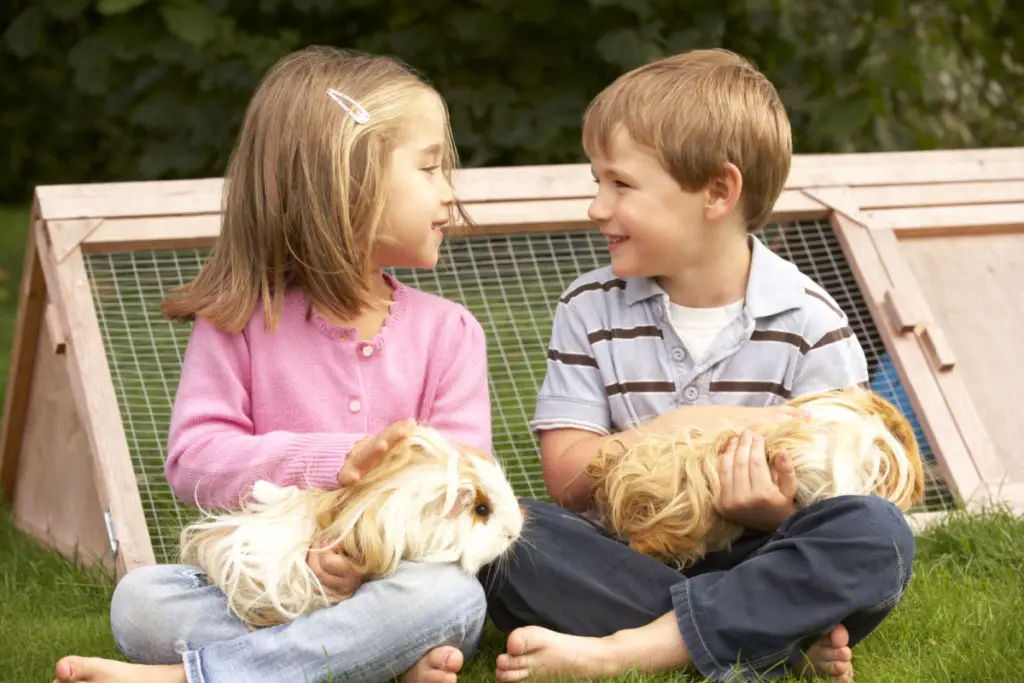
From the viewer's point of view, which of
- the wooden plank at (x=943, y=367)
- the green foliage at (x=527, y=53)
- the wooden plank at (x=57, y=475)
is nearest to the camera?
the wooden plank at (x=57, y=475)

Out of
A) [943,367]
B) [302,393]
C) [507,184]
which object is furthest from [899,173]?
[302,393]

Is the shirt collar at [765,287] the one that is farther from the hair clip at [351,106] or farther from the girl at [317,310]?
the hair clip at [351,106]

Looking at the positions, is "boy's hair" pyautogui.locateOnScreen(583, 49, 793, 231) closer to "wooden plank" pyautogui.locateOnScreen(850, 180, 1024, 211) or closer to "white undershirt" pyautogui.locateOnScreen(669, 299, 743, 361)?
"white undershirt" pyautogui.locateOnScreen(669, 299, 743, 361)

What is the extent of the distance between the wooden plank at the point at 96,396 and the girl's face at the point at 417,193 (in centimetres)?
58

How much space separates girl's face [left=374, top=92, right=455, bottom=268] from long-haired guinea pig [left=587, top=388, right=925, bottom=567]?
478 millimetres

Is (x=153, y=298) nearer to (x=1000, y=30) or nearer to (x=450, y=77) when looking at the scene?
(x=450, y=77)

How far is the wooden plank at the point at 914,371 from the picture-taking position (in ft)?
9.02

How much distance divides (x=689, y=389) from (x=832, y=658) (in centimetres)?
51

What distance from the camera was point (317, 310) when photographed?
2.30m

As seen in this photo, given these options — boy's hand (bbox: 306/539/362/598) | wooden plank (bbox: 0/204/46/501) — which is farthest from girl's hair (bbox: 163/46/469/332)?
Result: wooden plank (bbox: 0/204/46/501)

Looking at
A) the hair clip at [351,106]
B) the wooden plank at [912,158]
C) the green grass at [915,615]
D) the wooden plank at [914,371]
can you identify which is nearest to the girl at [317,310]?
the hair clip at [351,106]

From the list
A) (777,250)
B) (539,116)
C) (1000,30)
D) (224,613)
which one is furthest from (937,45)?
(224,613)

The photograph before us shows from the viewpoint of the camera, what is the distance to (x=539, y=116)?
454cm

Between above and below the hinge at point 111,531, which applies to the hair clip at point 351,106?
above
